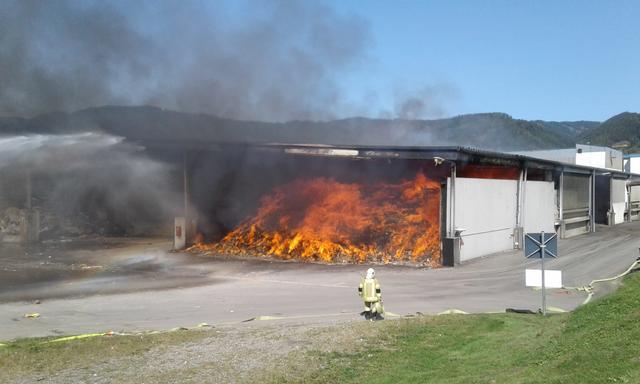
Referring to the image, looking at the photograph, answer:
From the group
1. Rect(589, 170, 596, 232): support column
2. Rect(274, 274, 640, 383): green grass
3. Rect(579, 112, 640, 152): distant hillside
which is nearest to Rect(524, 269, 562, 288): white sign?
Rect(274, 274, 640, 383): green grass

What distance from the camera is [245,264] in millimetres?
21984

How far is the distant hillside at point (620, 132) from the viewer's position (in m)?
126

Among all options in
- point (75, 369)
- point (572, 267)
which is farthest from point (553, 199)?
point (75, 369)

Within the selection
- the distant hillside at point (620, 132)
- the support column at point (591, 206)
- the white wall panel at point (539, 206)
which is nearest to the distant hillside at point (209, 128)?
the white wall panel at point (539, 206)

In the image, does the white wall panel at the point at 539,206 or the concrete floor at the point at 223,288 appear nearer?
the concrete floor at the point at 223,288

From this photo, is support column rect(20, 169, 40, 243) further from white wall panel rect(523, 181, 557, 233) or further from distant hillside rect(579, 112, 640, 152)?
distant hillside rect(579, 112, 640, 152)

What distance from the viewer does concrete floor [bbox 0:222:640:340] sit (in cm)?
1254

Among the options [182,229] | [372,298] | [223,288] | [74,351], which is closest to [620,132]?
[182,229]

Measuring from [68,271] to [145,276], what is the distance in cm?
331

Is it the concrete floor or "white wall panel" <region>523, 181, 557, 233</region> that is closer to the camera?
the concrete floor

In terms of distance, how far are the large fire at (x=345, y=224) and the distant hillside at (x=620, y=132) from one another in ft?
366

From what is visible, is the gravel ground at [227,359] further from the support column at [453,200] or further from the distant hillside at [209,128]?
the distant hillside at [209,128]

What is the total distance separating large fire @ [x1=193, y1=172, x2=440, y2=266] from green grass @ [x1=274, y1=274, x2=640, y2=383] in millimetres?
11643

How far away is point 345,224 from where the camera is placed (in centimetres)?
2394
